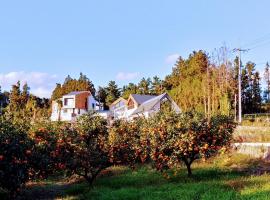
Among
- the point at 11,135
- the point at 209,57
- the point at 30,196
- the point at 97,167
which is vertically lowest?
the point at 30,196

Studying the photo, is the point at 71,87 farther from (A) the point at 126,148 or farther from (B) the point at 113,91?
(A) the point at 126,148

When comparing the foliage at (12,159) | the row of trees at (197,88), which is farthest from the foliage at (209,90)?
the foliage at (12,159)

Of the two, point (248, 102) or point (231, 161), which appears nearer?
point (231, 161)

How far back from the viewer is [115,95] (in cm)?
8219

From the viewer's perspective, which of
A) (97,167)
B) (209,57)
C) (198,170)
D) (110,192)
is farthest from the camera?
(209,57)

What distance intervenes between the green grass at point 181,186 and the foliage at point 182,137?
32.8 inches

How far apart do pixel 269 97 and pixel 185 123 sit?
54.1m

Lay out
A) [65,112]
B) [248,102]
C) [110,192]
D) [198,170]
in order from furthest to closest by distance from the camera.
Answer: [65,112], [248,102], [198,170], [110,192]

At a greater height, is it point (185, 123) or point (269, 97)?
point (269, 97)

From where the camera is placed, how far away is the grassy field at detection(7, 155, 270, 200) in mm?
10258

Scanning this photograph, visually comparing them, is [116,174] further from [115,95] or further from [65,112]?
[115,95]

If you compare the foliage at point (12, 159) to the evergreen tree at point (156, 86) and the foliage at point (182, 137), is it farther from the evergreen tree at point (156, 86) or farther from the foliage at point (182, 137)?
the evergreen tree at point (156, 86)

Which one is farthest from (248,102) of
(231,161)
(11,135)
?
(11,135)

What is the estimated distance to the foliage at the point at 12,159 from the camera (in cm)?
883
